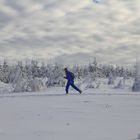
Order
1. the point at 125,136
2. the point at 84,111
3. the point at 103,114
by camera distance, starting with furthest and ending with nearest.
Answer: the point at 84,111, the point at 103,114, the point at 125,136

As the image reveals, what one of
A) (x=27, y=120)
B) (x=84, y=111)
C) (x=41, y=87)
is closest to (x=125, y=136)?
(x=27, y=120)

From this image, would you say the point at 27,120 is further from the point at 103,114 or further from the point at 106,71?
the point at 106,71

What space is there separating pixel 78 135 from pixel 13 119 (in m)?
3.15

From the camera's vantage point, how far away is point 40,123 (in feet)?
32.7

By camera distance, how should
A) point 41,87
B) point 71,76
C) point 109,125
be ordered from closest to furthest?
point 109,125, point 71,76, point 41,87

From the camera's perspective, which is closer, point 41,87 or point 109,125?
point 109,125

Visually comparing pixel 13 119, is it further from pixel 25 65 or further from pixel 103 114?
pixel 25 65

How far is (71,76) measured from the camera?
78.5 ft

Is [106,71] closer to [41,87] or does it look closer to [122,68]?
[122,68]

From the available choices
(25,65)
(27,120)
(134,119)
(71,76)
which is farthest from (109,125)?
(25,65)

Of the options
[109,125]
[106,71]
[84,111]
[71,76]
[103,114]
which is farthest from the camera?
[106,71]

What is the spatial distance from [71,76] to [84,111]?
37.0 ft

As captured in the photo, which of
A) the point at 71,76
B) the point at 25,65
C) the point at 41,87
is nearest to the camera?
the point at 71,76

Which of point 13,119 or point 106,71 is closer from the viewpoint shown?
point 13,119
